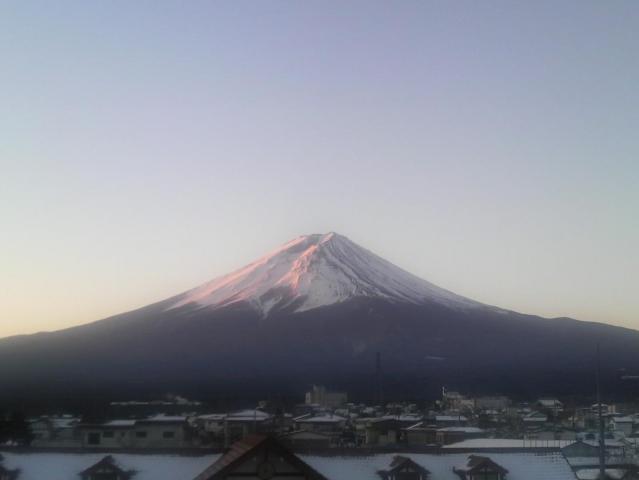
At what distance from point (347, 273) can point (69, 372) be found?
26818 mm

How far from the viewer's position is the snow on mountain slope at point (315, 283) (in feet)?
250

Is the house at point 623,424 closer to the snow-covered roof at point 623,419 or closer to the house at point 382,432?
the snow-covered roof at point 623,419

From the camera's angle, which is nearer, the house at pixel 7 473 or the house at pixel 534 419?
the house at pixel 7 473

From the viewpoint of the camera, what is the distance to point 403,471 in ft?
40.2

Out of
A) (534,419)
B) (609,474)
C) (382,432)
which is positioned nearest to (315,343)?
(534,419)

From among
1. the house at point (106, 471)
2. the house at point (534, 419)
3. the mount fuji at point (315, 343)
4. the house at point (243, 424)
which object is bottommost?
the house at point (534, 419)

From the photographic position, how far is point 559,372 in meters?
69.6

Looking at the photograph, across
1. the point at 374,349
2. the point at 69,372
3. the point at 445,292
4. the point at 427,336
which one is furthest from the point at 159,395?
the point at 445,292

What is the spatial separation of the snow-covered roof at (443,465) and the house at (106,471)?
2328 mm

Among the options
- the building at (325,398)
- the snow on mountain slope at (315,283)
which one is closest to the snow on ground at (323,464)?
the building at (325,398)

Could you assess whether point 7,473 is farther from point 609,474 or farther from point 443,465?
point 609,474

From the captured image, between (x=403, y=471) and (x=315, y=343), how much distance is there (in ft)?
188

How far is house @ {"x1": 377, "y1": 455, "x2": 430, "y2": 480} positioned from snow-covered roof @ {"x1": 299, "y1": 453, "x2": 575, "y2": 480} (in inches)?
3.6

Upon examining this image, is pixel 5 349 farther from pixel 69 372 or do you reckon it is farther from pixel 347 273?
pixel 347 273
